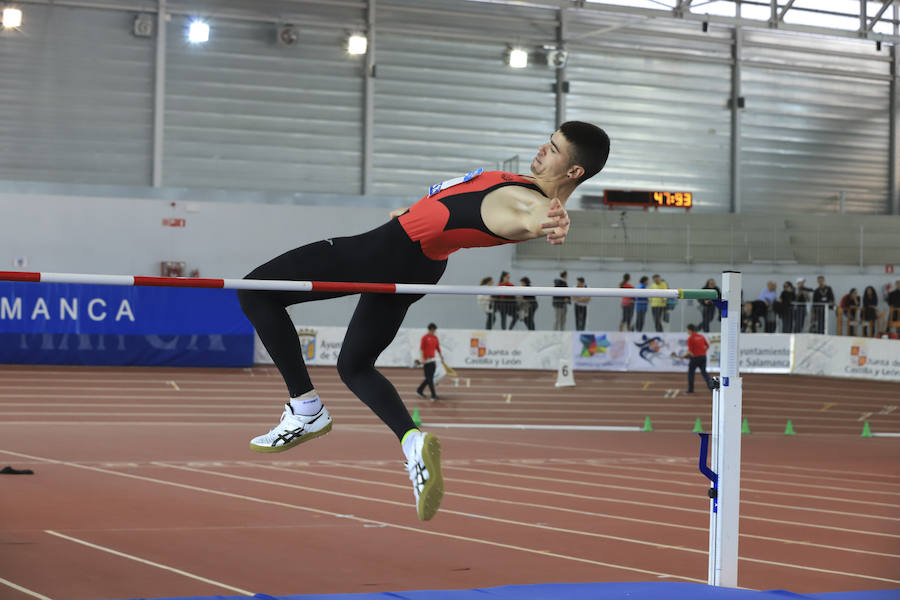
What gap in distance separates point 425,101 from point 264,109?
3359mm

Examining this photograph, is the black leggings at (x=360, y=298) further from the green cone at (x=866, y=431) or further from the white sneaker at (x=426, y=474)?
the green cone at (x=866, y=431)

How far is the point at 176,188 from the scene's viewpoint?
768 inches

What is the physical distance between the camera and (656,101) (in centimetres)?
2311

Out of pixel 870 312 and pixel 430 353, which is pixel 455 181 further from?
pixel 870 312

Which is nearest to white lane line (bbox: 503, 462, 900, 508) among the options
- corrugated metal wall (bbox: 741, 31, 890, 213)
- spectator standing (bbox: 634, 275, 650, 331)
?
spectator standing (bbox: 634, 275, 650, 331)

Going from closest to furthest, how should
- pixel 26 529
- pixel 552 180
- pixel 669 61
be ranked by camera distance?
1. pixel 552 180
2. pixel 26 529
3. pixel 669 61

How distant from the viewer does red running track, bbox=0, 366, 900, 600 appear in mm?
5320

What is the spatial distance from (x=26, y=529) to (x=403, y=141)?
52.4 feet

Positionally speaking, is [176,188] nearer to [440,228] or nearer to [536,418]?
[536,418]

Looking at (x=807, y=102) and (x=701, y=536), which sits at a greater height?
(x=807, y=102)

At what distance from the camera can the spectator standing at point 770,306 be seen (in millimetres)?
18656

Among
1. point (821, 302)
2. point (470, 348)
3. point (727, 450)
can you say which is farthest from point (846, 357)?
point (727, 450)

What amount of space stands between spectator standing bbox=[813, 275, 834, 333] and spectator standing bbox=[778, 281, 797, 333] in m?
0.42

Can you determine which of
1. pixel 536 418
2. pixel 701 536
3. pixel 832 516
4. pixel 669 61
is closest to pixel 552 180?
pixel 701 536
